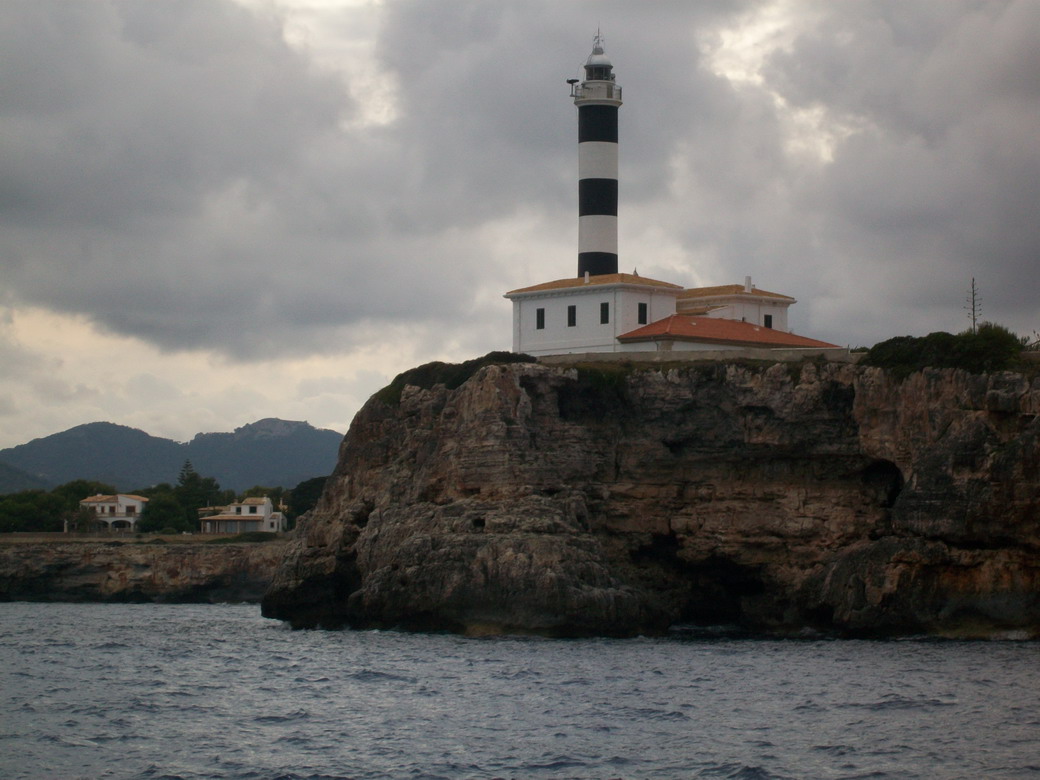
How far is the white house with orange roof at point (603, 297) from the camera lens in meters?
59.3

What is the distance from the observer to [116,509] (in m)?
114

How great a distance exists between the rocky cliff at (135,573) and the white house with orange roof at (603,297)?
2370 centimetres

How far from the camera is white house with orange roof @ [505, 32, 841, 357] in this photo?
195ft

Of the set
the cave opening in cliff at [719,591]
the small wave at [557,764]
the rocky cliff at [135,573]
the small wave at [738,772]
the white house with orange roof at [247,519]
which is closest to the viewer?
Answer: the small wave at [738,772]

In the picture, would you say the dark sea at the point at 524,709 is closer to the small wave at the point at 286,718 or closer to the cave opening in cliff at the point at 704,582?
the small wave at the point at 286,718

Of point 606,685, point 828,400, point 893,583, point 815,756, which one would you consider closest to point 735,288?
point 828,400

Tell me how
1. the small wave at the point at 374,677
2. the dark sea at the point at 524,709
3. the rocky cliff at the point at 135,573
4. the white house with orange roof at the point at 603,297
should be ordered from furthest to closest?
1. the rocky cliff at the point at 135,573
2. the white house with orange roof at the point at 603,297
3. the small wave at the point at 374,677
4. the dark sea at the point at 524,709

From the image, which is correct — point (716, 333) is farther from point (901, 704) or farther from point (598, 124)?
point (901, 704)

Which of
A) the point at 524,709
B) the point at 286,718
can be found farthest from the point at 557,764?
the point at 286,718

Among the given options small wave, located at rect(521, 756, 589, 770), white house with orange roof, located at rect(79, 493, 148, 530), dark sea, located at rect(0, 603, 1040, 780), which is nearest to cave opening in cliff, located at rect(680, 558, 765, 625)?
dark sea, located at rect(0, 603, 1040, 780)

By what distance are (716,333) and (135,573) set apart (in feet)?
119

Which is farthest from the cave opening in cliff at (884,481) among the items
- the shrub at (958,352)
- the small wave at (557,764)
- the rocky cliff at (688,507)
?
the small wave at (557,764)

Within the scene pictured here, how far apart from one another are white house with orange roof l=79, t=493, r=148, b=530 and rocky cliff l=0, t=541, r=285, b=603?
93.8 feet

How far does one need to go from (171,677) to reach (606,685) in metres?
11.0
